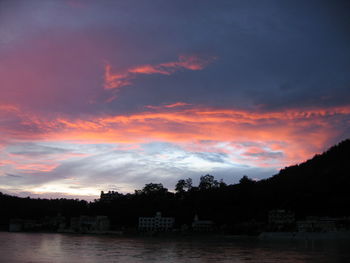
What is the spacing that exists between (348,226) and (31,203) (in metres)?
A: 138

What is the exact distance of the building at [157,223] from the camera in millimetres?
126356

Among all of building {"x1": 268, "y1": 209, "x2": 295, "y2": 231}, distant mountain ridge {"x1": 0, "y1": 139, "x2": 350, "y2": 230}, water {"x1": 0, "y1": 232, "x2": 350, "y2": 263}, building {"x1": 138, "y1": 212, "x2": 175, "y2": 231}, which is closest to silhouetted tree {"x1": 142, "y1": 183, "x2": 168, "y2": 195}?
distant mountain ridge {"x1": 0, "y1": 139, "x2": 350, "y2": 230}

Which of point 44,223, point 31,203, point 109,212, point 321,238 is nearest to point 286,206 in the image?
point 321,238

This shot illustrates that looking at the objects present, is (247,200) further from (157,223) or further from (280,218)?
(157,223)

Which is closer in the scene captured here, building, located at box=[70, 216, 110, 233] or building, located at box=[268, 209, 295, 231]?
building, located at box=[268, 209, 295, 231]

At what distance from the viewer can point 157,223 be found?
127 metres

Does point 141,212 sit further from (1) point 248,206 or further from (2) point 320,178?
(2) point 320,178

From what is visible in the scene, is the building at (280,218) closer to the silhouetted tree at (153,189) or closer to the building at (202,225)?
the building at (202,225)

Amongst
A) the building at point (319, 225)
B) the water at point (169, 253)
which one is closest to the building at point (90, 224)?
the building at point (319, 225)

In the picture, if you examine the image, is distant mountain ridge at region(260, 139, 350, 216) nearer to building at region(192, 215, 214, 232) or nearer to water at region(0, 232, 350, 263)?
building at region(192, 215, 214, 232)

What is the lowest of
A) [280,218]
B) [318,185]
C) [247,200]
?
[280,218]

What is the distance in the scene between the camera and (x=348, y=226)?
3841 inches

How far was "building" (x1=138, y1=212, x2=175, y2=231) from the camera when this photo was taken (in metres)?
126

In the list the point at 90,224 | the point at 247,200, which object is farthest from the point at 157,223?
the point at 247,200
